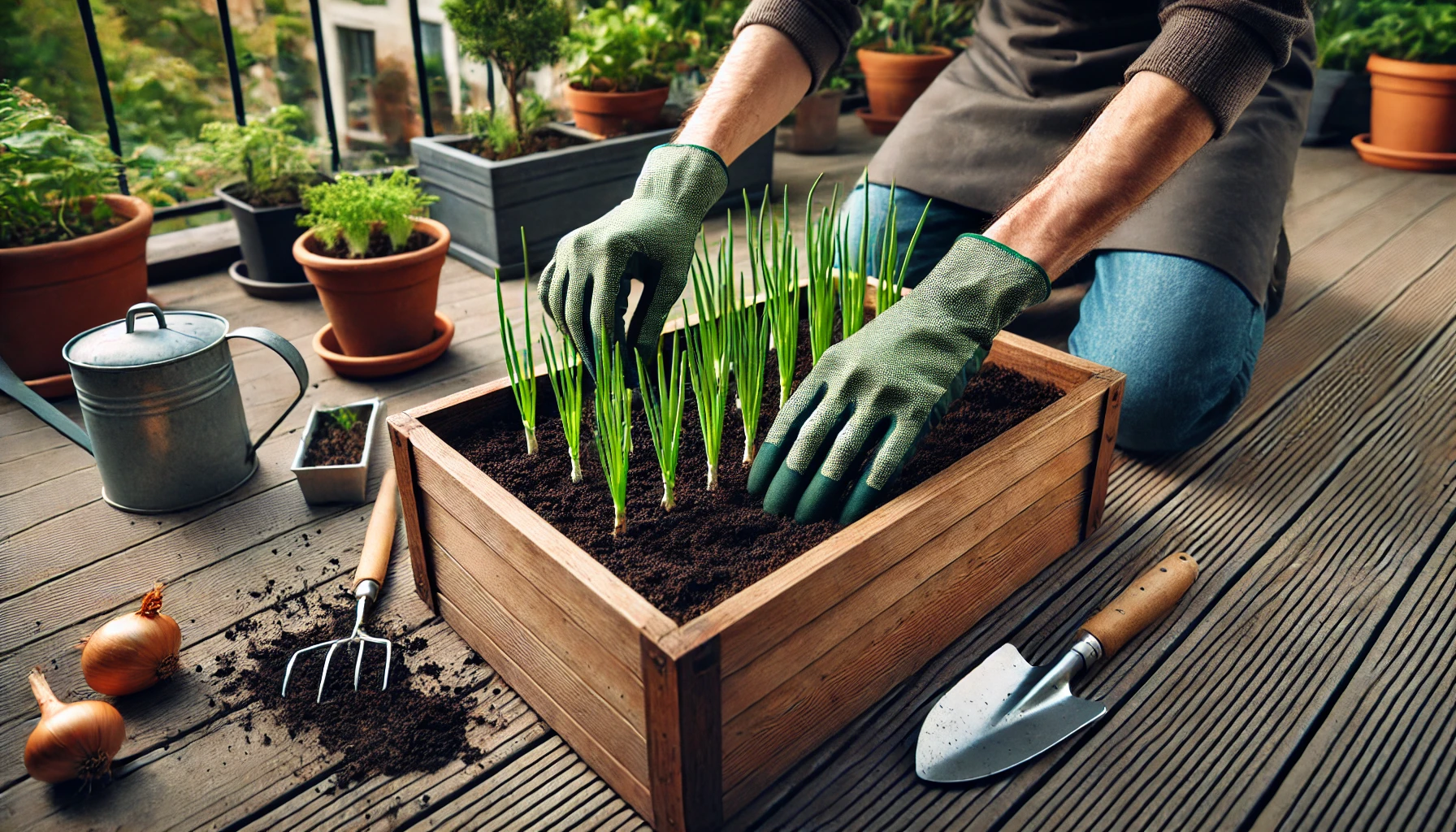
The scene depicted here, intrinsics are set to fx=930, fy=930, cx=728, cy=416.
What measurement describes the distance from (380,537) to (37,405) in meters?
0.58

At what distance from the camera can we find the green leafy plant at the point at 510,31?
7.59ft

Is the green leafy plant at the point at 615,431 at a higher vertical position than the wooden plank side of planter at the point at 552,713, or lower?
higher

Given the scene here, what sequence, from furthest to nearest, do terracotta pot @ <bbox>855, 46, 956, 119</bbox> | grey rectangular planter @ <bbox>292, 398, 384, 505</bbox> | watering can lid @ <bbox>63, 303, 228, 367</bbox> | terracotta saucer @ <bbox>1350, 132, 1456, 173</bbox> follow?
1. terracotta pot @ <bbox>855, 46, 956, 119</bbox>
2. terracotta saucer @ <bbox>1350, 132, 1456, 173</bbox>
3. grey rectangular planter @ <bbox>292, 398, 384, 505</bbox>
4. watering can lid @ <bbox>63, 303, 228, 367</bbox>

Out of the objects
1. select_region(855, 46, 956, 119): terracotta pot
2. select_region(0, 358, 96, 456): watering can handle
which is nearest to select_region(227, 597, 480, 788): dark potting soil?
select_region(0, 358, 96, 456): watering can handle

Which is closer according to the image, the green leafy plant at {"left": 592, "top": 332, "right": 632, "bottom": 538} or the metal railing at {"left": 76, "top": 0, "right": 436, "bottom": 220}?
the green leafy plant at {"left": 592, "top": 332, "right": 632, "bottom": 538}

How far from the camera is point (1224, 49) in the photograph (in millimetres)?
1235

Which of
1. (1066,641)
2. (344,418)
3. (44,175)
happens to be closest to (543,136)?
(44,175)

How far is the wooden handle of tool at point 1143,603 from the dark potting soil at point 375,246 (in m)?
1.43

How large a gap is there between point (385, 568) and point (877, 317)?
2.42 ft

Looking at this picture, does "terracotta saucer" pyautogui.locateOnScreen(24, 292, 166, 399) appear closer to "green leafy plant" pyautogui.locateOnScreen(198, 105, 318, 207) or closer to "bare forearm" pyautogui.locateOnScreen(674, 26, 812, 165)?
"green leafy plant" pyautogui.locateOnScreen(198, 105, 318, 207)

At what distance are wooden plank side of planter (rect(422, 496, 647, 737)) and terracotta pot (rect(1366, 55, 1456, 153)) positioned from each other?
3.54m

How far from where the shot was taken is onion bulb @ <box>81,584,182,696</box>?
42.4 inches

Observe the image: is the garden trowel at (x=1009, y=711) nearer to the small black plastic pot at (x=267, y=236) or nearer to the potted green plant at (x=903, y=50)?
the small black plastic pot at (x=267, y=236)

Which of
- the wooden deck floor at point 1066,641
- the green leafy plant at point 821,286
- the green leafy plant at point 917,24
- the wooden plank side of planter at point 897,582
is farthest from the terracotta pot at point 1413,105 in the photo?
the green leafy plant at point 821,286
